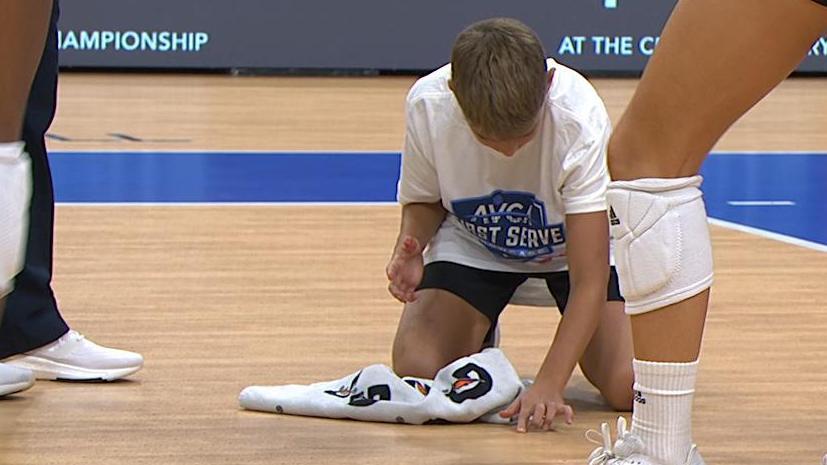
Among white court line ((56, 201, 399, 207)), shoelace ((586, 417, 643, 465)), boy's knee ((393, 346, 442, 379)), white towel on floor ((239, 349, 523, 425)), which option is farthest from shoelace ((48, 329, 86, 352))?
white court line ((56, 201, 399, 207))

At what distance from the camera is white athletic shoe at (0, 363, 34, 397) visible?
283 cm

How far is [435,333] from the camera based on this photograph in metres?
3.04

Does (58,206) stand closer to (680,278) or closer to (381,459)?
(381,459)

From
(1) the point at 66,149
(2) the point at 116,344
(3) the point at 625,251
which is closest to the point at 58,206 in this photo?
(1) the point at 66,149

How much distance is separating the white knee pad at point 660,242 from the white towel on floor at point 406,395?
26.7 inches

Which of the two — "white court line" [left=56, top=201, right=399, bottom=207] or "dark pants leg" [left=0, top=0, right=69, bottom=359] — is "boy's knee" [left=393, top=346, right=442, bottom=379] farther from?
"white court line" [left=56, top=201, right=399, bottom=207]

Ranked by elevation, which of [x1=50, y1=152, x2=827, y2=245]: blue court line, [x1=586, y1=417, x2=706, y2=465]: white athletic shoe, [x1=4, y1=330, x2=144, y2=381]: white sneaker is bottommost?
[x1=586, y1=417, x2=706, y2=465]: white athletic shoe

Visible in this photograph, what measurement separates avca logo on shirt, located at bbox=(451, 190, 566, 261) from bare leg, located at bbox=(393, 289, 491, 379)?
0.15m

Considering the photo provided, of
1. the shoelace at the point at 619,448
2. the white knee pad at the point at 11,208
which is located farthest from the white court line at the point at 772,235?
the white knee pad at the point at 11,208

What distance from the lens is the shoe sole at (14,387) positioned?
9.27ft

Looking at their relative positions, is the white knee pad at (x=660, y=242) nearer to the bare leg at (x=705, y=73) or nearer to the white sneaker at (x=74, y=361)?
the bare leg at (x=705, y=73)

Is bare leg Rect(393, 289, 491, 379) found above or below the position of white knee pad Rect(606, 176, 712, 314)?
below

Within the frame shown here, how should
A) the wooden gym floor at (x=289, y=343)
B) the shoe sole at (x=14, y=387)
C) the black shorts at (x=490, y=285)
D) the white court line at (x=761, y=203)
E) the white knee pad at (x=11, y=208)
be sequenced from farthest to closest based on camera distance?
→ the white court line at (x=761, y=203)
the black shorts at (x=490, y=285)
the shoe sole at (x=14, y=387)
the wooden gym floor at (x=289, y=343)
the white knee pad at (x=11, y=208)

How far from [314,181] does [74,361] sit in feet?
10.3
